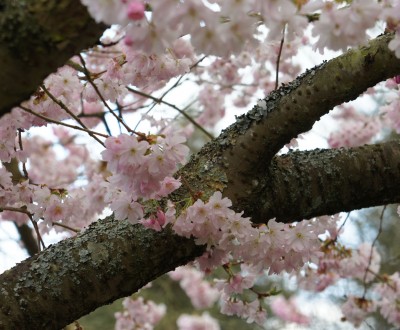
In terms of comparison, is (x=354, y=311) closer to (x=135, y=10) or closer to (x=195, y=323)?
(x=135, y=10)

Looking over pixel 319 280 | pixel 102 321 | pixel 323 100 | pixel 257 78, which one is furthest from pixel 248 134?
pixel 102 321

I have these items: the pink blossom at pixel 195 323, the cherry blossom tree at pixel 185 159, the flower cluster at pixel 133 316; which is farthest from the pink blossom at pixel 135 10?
the pink blossom at pixel 195 323

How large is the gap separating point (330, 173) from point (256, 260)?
1.13 ft

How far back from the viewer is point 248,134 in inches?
56.0

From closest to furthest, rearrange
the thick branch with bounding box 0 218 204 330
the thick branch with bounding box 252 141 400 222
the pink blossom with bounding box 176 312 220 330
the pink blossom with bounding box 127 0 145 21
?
the pink blossom with bounding box 127 0 145 21 → the thick branch with bounding box 0 218 204 330 → the thick branch with bounding box 252 141 400 222 → the pink blossom with bounding box 176 312 220 330

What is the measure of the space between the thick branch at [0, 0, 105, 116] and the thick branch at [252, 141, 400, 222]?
75 centimetres

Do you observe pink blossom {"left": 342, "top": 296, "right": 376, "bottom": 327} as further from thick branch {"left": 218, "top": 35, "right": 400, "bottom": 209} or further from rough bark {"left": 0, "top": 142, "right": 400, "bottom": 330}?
thick branch {"left": 218, "top": 35, "right": 400, "bottom": 209}

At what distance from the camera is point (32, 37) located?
0.82m

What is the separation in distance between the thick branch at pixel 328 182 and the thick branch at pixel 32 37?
0.75 m

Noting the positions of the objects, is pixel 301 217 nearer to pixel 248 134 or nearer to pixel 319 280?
pixel 248 134

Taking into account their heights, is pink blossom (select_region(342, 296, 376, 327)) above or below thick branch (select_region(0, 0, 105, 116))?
above

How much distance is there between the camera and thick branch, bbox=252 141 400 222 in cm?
150

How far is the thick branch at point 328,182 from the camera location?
4.92 ft

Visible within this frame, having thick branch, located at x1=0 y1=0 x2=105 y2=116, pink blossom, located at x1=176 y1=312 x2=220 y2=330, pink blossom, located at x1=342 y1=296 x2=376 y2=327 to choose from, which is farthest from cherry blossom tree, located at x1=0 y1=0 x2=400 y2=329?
pink blossom, located at x1=176 y1=312 x2=220 y2=330
